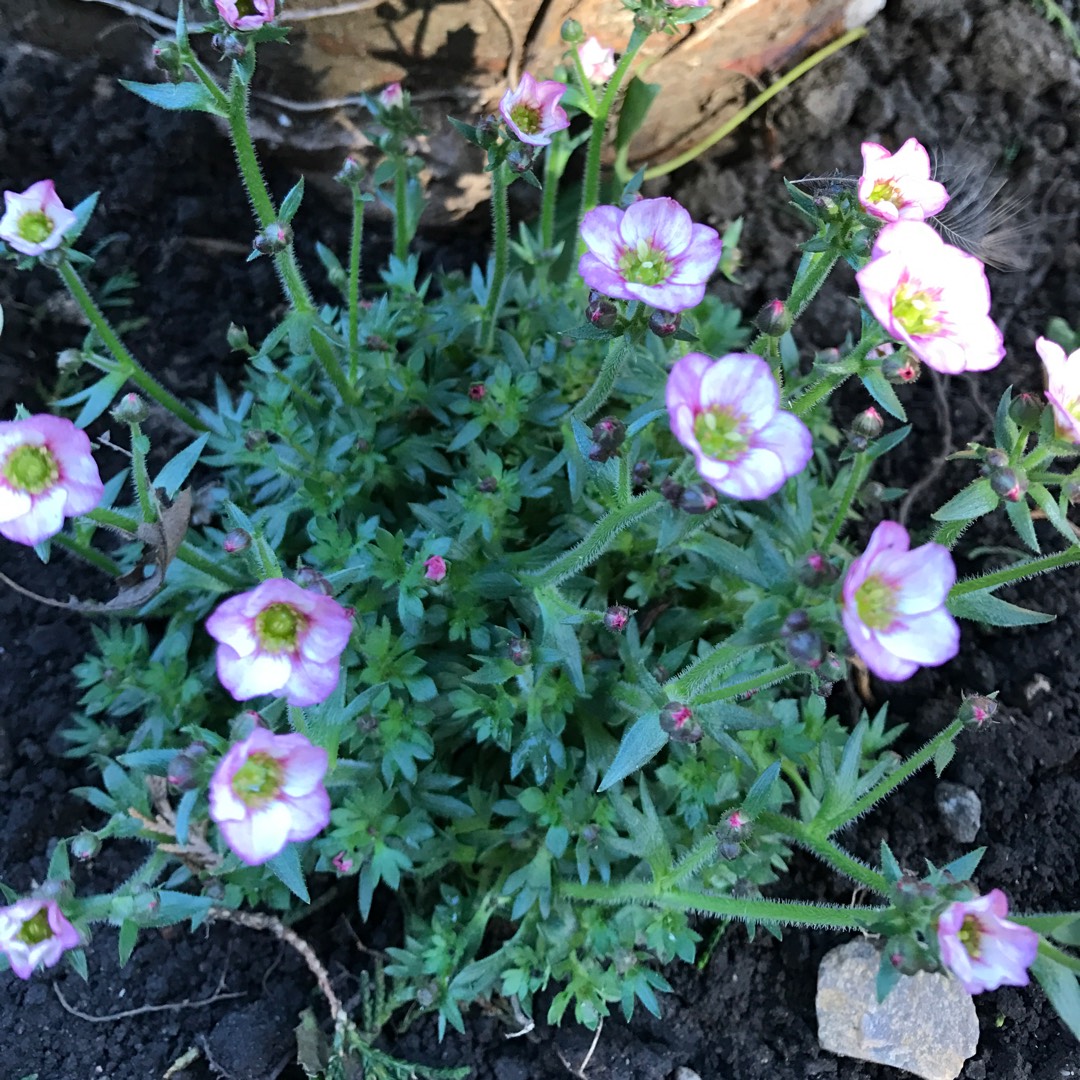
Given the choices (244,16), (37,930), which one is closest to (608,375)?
(244,16)

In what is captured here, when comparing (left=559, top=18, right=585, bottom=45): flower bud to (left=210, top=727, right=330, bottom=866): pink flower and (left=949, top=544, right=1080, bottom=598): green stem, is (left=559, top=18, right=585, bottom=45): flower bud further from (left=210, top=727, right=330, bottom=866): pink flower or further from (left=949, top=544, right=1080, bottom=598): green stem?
(left=210, top=727, right=330, bottom=866): pink flower

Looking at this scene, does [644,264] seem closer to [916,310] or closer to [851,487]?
[916,310]

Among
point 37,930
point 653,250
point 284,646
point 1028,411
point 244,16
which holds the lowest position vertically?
point 37,930

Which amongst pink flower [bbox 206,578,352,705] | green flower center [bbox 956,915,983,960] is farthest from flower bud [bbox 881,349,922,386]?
pink flower [bbox 206,578,352,705]

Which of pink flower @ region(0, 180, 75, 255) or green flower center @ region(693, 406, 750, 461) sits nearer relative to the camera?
green flower center @ region(693, 406, 750, 461)

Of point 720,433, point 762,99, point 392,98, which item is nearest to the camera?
point 720,433

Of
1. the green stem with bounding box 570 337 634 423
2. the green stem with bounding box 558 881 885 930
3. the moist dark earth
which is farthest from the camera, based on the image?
the moist dark earth
